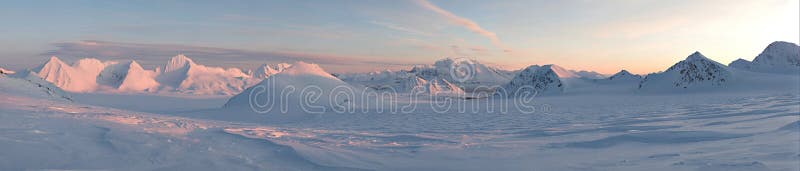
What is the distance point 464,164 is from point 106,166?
18.8 ft

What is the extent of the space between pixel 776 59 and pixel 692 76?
84.9 feet

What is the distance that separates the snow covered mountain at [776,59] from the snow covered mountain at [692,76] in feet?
44.4

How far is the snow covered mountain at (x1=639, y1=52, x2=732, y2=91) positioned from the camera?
6188 cm

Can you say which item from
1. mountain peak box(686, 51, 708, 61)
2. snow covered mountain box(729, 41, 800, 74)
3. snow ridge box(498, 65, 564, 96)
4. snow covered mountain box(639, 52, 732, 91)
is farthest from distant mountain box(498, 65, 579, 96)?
snow covered mountain box(729, 41, 800, 74)

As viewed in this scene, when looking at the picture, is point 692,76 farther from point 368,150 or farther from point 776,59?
point 368,150

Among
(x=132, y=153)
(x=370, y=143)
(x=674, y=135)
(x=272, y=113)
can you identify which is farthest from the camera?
(x=272, y=113)

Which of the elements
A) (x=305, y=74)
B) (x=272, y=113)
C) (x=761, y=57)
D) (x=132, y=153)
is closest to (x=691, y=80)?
(x=761, y=57)

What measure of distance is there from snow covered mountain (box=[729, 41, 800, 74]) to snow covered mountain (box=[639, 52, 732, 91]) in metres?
13.5

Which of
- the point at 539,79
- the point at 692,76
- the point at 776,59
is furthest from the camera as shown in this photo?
the point at 539,79

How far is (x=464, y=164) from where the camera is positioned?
293 inches

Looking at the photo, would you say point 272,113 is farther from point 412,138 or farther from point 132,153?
point 132,153

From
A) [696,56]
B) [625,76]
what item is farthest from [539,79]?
[696,56]

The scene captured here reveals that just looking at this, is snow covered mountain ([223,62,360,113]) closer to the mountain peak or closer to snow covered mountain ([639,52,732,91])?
snow covered mountain ([639,52,732,91])

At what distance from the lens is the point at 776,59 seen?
249 feet
